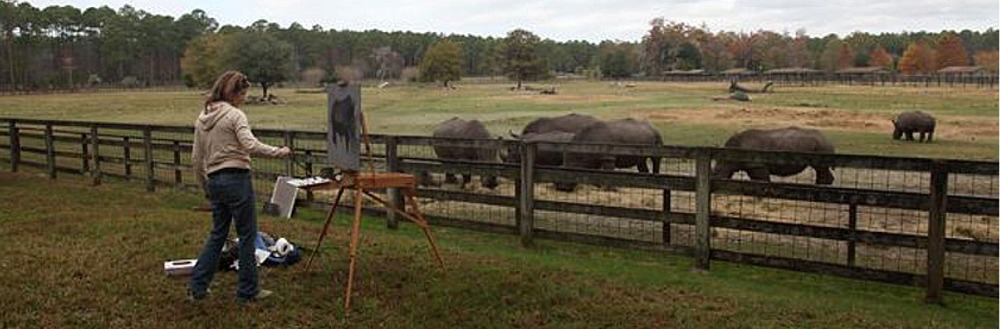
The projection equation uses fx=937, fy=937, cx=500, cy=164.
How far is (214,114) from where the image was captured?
654 cm

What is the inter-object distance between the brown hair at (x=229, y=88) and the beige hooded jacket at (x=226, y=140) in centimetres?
4

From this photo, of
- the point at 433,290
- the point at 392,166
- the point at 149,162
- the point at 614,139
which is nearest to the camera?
the point at 433,290

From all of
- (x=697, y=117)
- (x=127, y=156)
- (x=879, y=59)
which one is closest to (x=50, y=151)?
(x=127, y=156)

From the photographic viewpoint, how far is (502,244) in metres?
10.5

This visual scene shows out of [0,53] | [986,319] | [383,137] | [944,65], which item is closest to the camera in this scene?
[986,319]

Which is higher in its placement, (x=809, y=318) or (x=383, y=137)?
(x=383, y=137)

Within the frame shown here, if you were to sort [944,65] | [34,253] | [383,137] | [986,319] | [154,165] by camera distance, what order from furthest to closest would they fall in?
[944,65]
[154,165]
[383,137]
[34,253]
[986,319]

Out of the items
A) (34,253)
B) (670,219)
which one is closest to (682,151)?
(670,219)

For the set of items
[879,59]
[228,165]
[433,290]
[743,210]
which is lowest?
[743,210]

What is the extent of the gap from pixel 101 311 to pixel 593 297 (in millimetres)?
3605

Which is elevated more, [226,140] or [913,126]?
[226,140]

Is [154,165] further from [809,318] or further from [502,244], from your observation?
[809,318]

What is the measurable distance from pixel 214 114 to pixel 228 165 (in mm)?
373

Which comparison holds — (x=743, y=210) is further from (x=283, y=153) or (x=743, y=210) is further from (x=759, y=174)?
(x=283, y=153)
